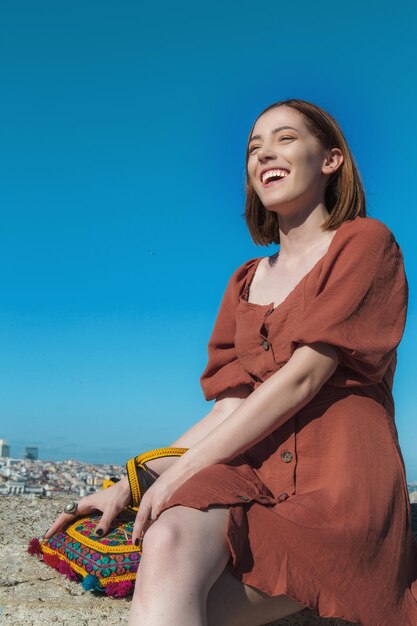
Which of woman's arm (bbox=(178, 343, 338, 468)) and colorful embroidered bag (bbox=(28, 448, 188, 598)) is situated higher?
woman's arm (bbox=(178, 343, 338, 468))

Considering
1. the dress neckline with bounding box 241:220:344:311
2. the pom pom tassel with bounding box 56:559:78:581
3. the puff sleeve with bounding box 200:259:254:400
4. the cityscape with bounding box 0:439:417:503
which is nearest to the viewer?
the dress neckline with bounding box 241:220:344:311

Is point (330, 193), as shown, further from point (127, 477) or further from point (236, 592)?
point (236, 592)

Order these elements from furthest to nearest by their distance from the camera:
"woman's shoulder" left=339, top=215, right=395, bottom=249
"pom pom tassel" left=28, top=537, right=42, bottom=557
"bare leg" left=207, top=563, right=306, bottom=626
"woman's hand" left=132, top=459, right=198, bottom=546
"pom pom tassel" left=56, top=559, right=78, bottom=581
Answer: "pom pom tassel" left=28, top=537, right=42, bottom=557
"pom pom tassel" left=56, top=559, right=78, bottom=581
"woman's shoulder" left=339, top=215, right=395, bottom=249
"woman's hand" left=132, top=459, right=198, bottom=546
"bare leg" left=207, top=563, right=306, bottom=626

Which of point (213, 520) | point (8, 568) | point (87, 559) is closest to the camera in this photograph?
point (213, 520)

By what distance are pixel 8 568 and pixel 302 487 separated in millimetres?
1721

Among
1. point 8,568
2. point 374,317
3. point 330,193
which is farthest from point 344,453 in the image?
point 8,568

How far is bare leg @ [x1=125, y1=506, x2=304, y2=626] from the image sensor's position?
213 cm

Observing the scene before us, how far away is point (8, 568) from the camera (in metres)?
3.70

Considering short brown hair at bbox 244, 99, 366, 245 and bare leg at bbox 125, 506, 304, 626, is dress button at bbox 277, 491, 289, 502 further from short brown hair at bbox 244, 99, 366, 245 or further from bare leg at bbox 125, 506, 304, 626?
short brown hair at bbox 244, 99, 366, 245

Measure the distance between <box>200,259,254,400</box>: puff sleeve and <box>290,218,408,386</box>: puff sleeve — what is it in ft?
1.49

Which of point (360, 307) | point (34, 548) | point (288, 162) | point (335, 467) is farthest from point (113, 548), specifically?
point (288, 162)

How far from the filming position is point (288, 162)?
313cm

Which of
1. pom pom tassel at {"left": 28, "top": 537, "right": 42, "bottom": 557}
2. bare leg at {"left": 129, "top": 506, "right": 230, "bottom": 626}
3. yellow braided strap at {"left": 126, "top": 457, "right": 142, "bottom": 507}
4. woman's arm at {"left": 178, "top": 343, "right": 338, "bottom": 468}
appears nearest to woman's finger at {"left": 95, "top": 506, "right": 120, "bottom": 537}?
yellow braided strap at {"left": 126, "top": 457, "right": 142, "bottom": 507}

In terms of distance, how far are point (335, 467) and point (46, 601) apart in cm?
148
